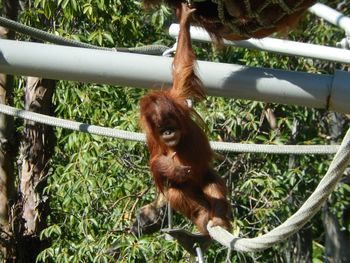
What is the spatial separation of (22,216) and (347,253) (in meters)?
4.51

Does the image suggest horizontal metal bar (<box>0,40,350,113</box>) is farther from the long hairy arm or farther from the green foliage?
the green foliage

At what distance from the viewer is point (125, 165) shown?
5309mm

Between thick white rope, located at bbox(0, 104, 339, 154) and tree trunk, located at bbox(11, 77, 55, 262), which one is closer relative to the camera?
thick white rope, located at bbox(0, 104, 339, 154)

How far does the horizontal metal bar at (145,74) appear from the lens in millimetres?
2672

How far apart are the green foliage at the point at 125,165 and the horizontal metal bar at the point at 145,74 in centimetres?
226

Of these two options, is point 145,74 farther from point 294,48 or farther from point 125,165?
point 125,165

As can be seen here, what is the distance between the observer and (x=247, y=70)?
2.75 m

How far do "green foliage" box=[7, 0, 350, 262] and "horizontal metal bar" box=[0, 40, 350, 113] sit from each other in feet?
7.40

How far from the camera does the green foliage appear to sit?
5184mm

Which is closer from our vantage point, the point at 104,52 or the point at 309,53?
the point at 104,52

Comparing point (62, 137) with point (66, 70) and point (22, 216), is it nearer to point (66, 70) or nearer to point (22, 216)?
point (22, 216)

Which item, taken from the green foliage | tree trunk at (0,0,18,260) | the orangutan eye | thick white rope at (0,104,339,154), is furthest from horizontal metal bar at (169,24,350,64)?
tree trunk at (0,0,18,260)

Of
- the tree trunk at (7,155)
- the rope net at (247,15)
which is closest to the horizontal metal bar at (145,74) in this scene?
the rope net at (247,15)

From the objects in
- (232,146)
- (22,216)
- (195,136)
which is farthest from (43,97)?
(232,146)
